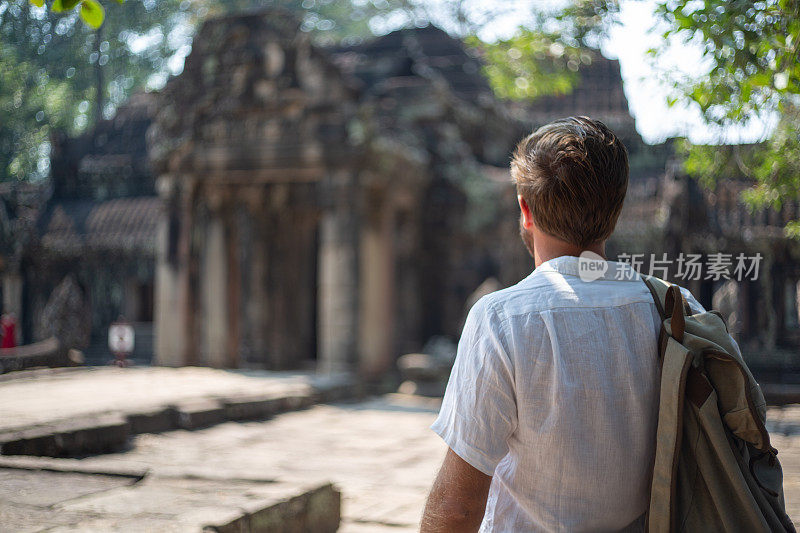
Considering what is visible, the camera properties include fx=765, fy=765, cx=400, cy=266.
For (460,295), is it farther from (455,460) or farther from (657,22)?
(455,460)

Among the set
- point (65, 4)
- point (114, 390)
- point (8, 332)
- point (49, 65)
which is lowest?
point (114, 390)

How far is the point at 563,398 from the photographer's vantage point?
1.62 metres

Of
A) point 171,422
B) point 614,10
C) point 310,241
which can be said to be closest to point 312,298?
point 310,241

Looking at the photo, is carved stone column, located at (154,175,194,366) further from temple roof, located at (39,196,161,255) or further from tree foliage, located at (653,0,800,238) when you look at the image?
tree foliage, located at (653,0,800,238)

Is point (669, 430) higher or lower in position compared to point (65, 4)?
lower

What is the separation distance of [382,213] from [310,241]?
2.68 metres

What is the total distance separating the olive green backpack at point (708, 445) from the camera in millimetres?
1511

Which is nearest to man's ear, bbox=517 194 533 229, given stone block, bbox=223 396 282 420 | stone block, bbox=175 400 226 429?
stone block, bbox=175 400 226 429

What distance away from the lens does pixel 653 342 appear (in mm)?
1663

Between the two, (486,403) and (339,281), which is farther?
(339,281)

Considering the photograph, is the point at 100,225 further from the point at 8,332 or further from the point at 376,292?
the point at 376,292

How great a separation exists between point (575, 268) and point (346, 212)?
937 centimetres

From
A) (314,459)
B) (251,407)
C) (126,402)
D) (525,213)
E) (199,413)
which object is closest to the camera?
(525,213)

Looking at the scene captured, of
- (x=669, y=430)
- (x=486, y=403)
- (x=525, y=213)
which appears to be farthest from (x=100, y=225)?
(x=669, y=430)
